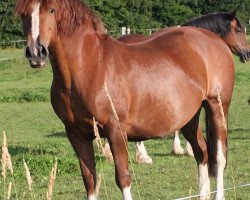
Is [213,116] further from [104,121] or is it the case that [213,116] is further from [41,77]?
[41,77]

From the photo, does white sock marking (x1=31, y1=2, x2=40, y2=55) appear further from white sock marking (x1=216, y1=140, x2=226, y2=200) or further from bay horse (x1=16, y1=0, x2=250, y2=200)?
white sock marking (x1=216, y1=140, x2=226, y2=200)

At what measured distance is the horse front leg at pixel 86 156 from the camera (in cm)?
625

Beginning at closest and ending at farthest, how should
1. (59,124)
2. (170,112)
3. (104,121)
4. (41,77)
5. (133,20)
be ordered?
(104,121), (170,112), (59,124), (41,77), (133,20)

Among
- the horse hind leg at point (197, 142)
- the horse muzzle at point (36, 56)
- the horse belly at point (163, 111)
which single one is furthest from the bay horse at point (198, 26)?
the horse muzzle at point (36, 56)

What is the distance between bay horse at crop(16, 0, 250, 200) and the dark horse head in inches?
106

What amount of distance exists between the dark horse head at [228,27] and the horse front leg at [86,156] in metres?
3.91

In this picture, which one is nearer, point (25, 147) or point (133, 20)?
point (25, 147)

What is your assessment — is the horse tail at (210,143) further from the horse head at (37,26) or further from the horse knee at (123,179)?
the horse head at (37,26)

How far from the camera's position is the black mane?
9867mm

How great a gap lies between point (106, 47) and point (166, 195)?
79.0 inches

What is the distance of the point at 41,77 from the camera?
25.0 m

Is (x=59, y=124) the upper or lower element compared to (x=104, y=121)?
lower

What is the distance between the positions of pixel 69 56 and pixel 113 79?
0.39 metres

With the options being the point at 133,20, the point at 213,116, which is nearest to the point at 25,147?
the point at 213,116
